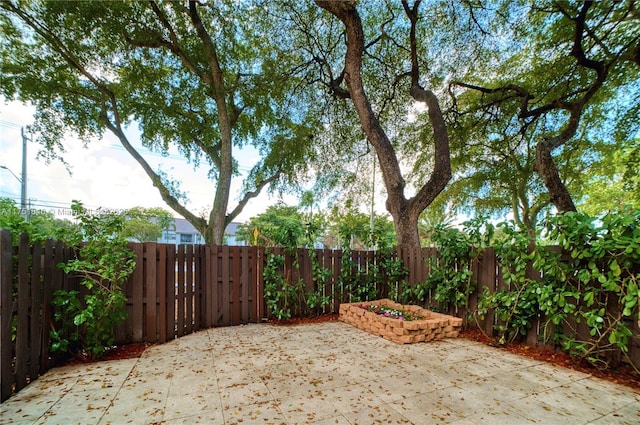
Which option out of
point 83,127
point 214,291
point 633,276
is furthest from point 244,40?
point 633,276

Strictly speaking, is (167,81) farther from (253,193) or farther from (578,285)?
(578,285)

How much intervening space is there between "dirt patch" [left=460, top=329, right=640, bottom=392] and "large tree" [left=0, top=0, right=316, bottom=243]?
711cm

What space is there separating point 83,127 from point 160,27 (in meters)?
4.13

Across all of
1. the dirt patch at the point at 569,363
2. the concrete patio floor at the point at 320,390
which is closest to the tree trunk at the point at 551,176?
the dirt patch at the point at 569,363

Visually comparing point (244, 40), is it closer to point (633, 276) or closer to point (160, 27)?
point (160, 27)

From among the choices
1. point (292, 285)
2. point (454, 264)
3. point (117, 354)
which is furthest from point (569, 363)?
point (117, 354)

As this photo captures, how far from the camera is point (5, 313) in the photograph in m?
2.17

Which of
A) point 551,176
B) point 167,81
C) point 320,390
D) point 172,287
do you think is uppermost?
point 167,81

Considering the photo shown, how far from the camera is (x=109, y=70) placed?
7992 mm

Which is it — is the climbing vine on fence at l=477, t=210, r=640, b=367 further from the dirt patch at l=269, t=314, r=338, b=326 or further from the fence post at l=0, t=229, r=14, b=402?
the fence post at l=0, t=229, r=14, b=402

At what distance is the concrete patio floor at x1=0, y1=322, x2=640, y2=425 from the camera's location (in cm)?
195

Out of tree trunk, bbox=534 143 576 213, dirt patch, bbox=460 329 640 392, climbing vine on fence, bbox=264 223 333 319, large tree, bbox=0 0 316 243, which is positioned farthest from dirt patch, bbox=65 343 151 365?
tree trunk, bbox=534 143 576 213

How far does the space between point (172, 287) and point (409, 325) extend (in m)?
3.15

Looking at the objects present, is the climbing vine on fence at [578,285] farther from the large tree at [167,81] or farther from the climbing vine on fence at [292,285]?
the large tree at [167,81]
